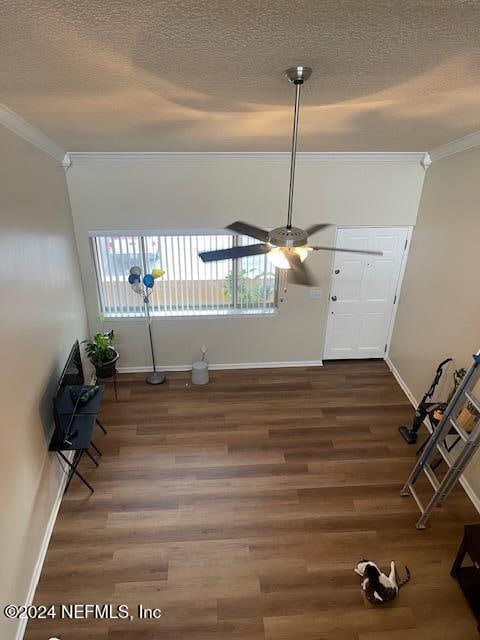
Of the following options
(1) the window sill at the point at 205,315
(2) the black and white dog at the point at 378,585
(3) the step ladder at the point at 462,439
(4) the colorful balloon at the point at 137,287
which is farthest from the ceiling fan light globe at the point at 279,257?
(1) the window sill at the point at 205,315

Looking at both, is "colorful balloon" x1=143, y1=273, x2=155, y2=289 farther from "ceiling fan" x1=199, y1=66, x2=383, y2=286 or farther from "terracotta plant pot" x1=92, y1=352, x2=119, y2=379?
"ceiling fan" x1=199, y1=66, x2=383, y2=286

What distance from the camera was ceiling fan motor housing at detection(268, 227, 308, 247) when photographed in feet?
6.64

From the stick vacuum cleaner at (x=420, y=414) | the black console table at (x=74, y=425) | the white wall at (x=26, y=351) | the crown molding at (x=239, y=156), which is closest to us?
the white wall at (x=26, y=351)

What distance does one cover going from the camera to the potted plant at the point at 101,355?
4.45 meters

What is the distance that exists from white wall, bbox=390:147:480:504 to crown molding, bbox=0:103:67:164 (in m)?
3.94

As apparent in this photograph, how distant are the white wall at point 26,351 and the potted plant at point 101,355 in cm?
69

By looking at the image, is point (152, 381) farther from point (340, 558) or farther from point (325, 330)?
point (340, 558)

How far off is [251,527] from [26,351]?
2320 mm

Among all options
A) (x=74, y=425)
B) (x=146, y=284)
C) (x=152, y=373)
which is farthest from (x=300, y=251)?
(x=152, y=373)

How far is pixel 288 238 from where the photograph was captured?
2029 mm

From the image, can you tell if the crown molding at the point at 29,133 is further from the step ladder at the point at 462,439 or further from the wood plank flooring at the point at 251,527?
the step ladder at the point at 462,439

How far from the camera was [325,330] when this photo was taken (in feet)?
17.3

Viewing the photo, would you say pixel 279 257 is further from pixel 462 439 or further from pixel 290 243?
pixel 462 439

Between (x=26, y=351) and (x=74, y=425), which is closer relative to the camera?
(x=26, y=351)
